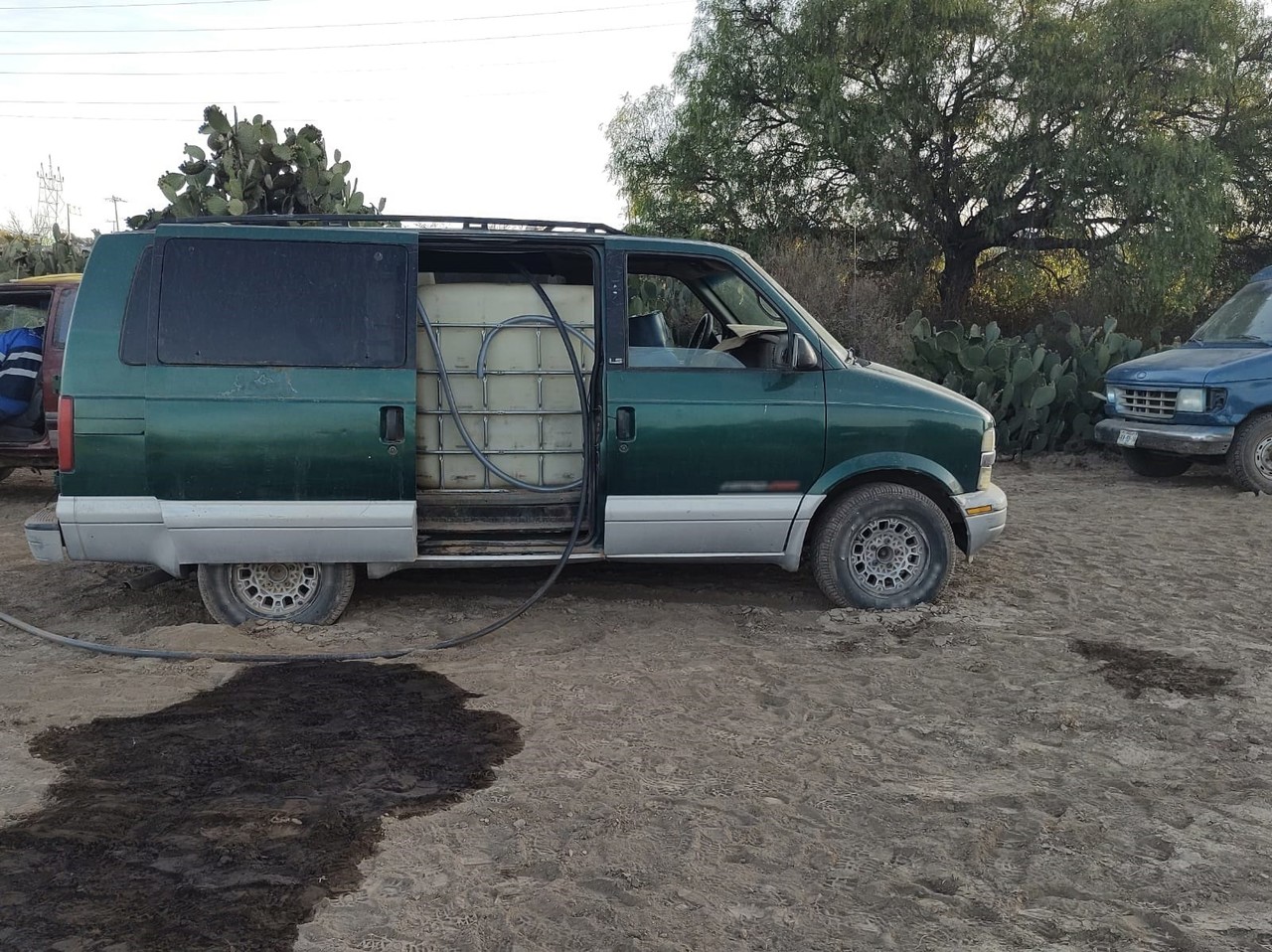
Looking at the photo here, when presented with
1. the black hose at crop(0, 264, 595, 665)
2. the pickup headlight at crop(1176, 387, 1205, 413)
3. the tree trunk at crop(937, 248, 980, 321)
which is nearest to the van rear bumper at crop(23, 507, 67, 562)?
the black hose at crop(0, 264, 595, 665)

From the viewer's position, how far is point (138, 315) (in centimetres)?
549

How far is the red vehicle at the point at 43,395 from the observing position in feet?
29.8

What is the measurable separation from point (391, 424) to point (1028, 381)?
30.3 ft

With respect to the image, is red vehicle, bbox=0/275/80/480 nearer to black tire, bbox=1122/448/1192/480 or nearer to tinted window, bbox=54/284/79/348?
tinted window, bbox=54/284/79/348

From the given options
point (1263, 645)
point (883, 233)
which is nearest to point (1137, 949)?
point (1263, 645)

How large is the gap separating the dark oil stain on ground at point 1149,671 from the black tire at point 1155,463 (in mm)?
6733

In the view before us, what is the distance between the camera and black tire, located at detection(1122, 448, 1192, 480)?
1177 centimetres

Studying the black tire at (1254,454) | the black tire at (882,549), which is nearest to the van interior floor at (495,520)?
the black tire at (882,549)

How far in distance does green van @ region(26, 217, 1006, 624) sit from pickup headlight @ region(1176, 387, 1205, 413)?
538cm

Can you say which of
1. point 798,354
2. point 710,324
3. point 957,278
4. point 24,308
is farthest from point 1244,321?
point 24,308

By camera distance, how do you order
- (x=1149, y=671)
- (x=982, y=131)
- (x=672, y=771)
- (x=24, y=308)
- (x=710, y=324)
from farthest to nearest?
(x=982, y=131) → (x=24, y=308) → (x=710, y=324) → (x=1149, y=671) → (x=672, y=771)

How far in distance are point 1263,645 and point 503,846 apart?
4.30 meters

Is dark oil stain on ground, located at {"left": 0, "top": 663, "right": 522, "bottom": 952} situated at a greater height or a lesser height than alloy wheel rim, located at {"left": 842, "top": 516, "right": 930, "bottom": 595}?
lesser

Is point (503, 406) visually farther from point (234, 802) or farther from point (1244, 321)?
point (1244, 321)
